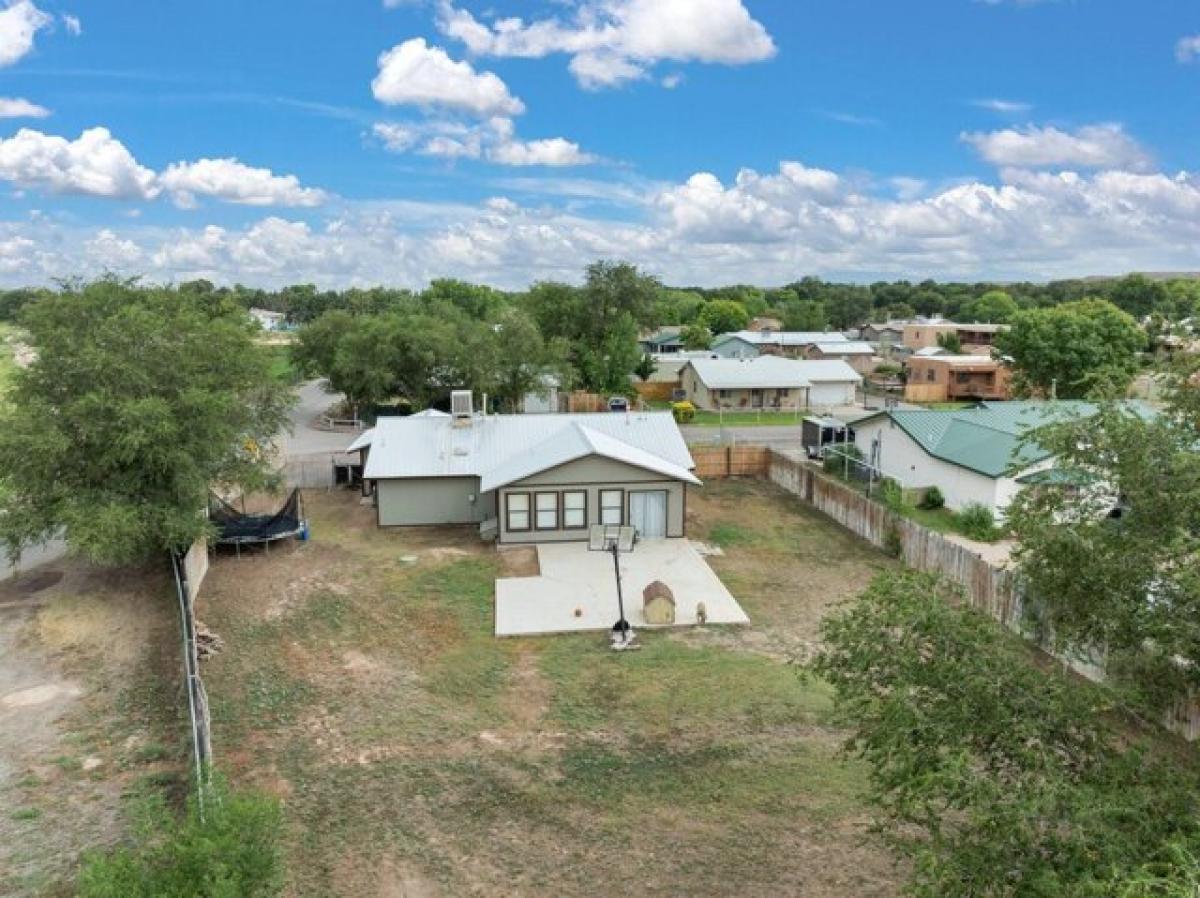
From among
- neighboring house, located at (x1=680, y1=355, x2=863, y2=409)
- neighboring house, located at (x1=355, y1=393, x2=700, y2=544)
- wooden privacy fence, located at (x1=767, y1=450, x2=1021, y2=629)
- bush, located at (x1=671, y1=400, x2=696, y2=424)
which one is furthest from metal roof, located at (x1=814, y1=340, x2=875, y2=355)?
neighboring house, located at (x1=355, y1=393, x2=700, y2=544)

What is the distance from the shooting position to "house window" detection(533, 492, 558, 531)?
22.5 metres

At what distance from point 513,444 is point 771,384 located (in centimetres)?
2766

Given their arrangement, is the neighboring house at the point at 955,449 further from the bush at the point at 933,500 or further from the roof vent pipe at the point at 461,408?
the roof vent pipe at the point at 461,408

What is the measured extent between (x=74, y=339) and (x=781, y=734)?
17968mm

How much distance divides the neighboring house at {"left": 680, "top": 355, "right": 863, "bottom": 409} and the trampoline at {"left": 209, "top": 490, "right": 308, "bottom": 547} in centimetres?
3121

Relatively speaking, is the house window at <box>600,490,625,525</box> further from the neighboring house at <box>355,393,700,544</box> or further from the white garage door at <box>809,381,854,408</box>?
the white garage door at <box>809,381,854,408</box>

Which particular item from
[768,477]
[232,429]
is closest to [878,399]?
[768,477]

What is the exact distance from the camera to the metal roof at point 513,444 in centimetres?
2297

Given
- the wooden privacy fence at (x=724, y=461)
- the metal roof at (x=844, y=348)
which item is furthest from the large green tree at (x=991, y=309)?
the wooden privacy fence at (x=724, y=461)

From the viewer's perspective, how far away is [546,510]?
2258 centimetres

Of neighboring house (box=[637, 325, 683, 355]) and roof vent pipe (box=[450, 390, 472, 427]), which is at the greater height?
neighboring house (box=[637, 325, 683, 355])

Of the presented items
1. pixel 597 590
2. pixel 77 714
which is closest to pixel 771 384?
pixel 597 590

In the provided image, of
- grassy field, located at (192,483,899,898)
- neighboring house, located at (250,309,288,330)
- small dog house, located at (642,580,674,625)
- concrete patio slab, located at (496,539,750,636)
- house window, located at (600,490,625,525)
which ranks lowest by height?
grassy field, located at (192,483,899,898)

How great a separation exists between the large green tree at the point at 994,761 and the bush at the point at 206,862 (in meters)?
4.84
